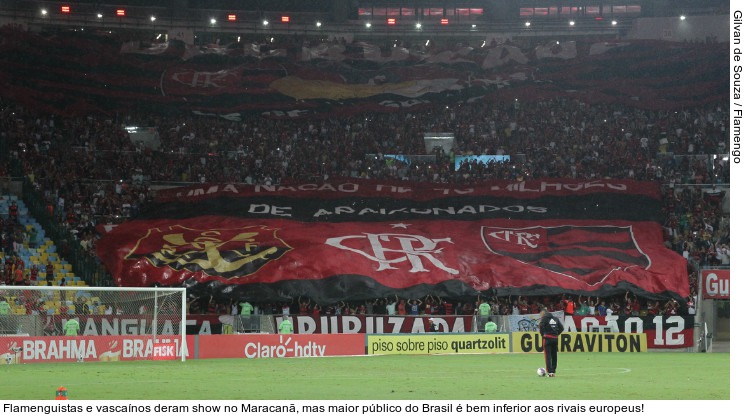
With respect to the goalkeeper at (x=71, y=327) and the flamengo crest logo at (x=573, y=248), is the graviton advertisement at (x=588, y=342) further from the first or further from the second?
the goalkeeper at (x=71, y=327)

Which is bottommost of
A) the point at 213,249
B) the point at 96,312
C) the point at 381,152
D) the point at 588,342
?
the point at 588,342

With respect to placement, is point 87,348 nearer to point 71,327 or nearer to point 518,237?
point 71,327

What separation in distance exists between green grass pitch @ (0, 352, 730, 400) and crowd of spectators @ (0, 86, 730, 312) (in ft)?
64.7

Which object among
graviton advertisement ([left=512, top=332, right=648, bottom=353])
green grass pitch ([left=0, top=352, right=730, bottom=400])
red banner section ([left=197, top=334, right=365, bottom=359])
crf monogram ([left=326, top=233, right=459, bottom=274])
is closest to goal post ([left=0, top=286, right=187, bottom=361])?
red banner section ([left=197, top=334, right=365, bottom=359])

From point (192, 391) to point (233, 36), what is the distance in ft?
187

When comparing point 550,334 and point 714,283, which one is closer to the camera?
point 550,334

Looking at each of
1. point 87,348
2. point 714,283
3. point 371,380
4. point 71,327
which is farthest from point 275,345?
point 714,283

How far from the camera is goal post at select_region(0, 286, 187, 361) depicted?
33531 mm

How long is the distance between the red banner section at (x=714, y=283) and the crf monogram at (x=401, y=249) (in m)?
11.3

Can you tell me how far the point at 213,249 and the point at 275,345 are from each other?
9725mm

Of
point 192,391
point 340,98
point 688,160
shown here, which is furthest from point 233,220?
point 192,391

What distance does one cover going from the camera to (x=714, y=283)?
46188mm

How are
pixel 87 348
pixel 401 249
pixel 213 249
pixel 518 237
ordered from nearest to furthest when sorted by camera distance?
pixel 87 348 → pixel 213 249 → pixel 401 249 → pixel 518 237

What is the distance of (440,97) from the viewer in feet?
225
